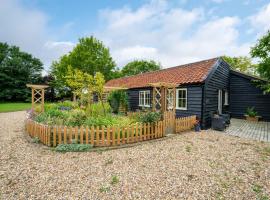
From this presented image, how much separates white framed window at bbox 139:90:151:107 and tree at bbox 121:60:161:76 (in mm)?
31030

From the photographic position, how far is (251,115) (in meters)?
12.4

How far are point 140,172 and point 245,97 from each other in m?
12.7

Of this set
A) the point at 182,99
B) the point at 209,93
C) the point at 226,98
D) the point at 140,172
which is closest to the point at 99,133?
the point at 140,172

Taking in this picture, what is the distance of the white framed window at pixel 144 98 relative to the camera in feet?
46.4

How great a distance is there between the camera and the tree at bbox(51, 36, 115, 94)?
33.3 metres

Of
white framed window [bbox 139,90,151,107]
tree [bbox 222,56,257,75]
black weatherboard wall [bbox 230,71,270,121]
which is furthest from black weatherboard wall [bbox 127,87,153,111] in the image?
tree [bbox 222,56,257,75]

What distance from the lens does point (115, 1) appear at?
1133 cm

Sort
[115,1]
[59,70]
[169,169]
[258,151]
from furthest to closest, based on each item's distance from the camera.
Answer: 1. [59,70]
2. [115,1]
3. [258,151]
4. [169,169]

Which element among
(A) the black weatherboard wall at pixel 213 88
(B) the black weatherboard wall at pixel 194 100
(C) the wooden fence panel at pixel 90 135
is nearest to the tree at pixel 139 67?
(A) the black weatherboard wall at pixel 213 88

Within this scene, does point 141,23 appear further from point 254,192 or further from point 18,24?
point 254,192

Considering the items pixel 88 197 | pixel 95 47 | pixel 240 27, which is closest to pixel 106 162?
pixel 88 197

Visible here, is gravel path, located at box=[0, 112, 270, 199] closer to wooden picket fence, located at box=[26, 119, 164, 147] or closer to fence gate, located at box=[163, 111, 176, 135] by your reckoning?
wooden picket fence, located at box=[26, 119, 164, 147]

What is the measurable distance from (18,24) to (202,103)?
14015 millimetres

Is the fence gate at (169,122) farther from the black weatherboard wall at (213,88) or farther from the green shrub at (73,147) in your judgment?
the green shrub at (73,147)
